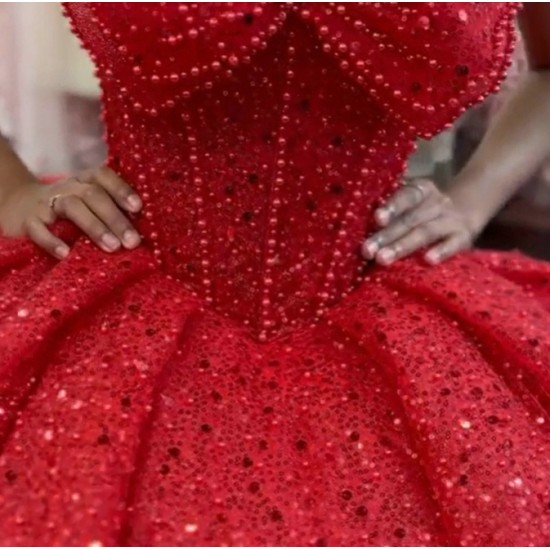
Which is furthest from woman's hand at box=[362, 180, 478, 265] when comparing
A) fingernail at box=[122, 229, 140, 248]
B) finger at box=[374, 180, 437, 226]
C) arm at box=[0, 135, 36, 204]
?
arm at box=[0, 135, 36, 204]

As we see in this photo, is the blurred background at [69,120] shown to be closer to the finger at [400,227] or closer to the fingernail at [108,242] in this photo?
the finger at [400,227]

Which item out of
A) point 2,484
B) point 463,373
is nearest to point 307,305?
point 463,373

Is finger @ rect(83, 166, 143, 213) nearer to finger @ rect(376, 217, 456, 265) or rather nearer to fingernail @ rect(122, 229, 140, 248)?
fingernail @ rect(122, 229, 140, 248)

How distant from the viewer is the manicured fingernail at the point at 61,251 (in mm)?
653

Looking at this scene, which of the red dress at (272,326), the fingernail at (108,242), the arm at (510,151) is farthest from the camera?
the arm at (510,151)

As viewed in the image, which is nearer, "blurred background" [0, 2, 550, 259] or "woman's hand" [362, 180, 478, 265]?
"woman's hand" [362, 180, 478, 265]

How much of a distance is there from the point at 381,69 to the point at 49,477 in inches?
13.5

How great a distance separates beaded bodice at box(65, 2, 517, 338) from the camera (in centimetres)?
55

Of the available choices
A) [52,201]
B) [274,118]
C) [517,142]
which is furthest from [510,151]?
[52,201]

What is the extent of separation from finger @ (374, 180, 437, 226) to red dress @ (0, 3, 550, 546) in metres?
0.01

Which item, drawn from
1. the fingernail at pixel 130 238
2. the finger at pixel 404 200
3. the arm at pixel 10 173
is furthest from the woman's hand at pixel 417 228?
the arm at pixel 10 173

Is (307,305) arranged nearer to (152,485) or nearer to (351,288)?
(351,288)

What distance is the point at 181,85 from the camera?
0.56 metres

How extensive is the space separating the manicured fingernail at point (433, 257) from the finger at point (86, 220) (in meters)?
0.25
